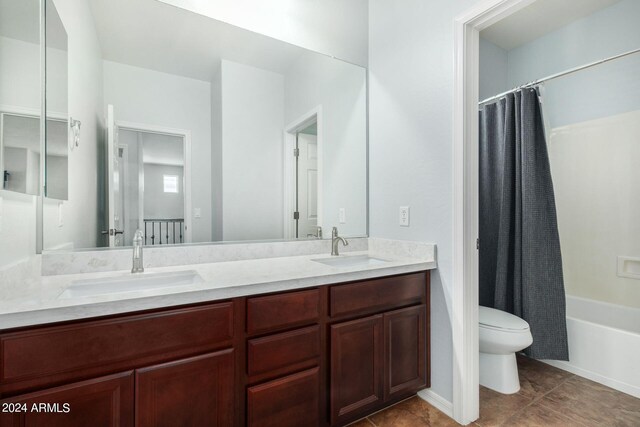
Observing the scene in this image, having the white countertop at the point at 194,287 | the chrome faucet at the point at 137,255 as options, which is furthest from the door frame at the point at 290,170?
the chrome faucet at the point at 137,255

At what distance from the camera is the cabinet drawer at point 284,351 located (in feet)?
3.97

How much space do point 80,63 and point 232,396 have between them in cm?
162

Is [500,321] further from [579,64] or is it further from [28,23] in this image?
[28,23]

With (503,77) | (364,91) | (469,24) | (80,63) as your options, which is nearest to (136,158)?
(80,63)

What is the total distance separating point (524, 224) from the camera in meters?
2.16

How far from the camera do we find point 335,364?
1416 millimetres

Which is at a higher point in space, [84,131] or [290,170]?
[84,131]

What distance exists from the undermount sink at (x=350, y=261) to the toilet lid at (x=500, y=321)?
0.76 meters

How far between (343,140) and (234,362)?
1.57 m

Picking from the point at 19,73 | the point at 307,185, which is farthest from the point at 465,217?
the point at 19,73

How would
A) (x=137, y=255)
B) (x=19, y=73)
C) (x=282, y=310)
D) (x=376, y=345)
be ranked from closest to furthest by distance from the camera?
(x=19, y=73)
(x=282, y=310)
(x=137, y=255)
(x=376, y=345)

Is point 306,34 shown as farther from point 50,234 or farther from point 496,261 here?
point 496,261

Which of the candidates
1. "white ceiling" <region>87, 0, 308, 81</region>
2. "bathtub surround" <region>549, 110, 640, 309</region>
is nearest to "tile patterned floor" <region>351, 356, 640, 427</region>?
"bathtub surround" <region>549, 110, 640, 309</region>

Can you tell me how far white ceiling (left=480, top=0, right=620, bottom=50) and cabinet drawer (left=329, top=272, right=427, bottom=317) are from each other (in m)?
2.23
